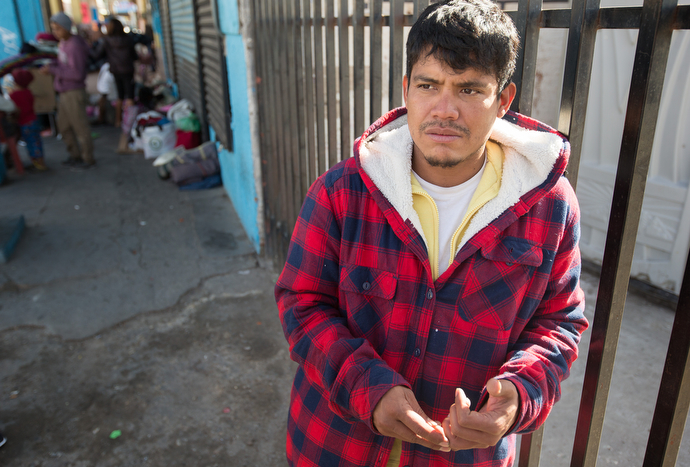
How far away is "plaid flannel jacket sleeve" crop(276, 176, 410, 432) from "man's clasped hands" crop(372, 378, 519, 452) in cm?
9

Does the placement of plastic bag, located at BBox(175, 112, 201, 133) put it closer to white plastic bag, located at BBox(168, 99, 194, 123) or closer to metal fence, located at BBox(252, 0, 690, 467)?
white plastic bag, located at BBox(168, 99, 194, 123)

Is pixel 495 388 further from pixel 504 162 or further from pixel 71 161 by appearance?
pixel 71 161

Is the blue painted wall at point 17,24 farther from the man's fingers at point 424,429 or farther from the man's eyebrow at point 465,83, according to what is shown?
the man's fingers at point 424,429

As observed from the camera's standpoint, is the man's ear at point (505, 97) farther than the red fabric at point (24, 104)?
No

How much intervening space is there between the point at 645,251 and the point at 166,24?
9493 millimetres

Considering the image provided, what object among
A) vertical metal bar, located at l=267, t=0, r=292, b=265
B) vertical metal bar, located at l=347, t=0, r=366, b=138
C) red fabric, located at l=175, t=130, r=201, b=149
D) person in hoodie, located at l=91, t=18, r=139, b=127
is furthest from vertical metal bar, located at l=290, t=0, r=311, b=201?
person in hoodie, located at l=91, t=18, r=139, b=127

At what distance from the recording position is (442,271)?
133 centimetres

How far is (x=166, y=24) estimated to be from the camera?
986 centimetres

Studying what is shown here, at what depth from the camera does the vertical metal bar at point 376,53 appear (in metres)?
2.13

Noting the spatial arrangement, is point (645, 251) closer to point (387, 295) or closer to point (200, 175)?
point (387, 295)

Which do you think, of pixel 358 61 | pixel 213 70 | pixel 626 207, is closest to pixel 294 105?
pixel 358 61

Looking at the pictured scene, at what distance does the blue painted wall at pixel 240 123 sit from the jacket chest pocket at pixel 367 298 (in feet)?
10.4

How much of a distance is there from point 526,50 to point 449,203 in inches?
20.7

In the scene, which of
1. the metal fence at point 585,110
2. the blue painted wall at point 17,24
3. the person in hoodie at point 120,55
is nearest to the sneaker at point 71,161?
the person in hoodie at point 120,55
